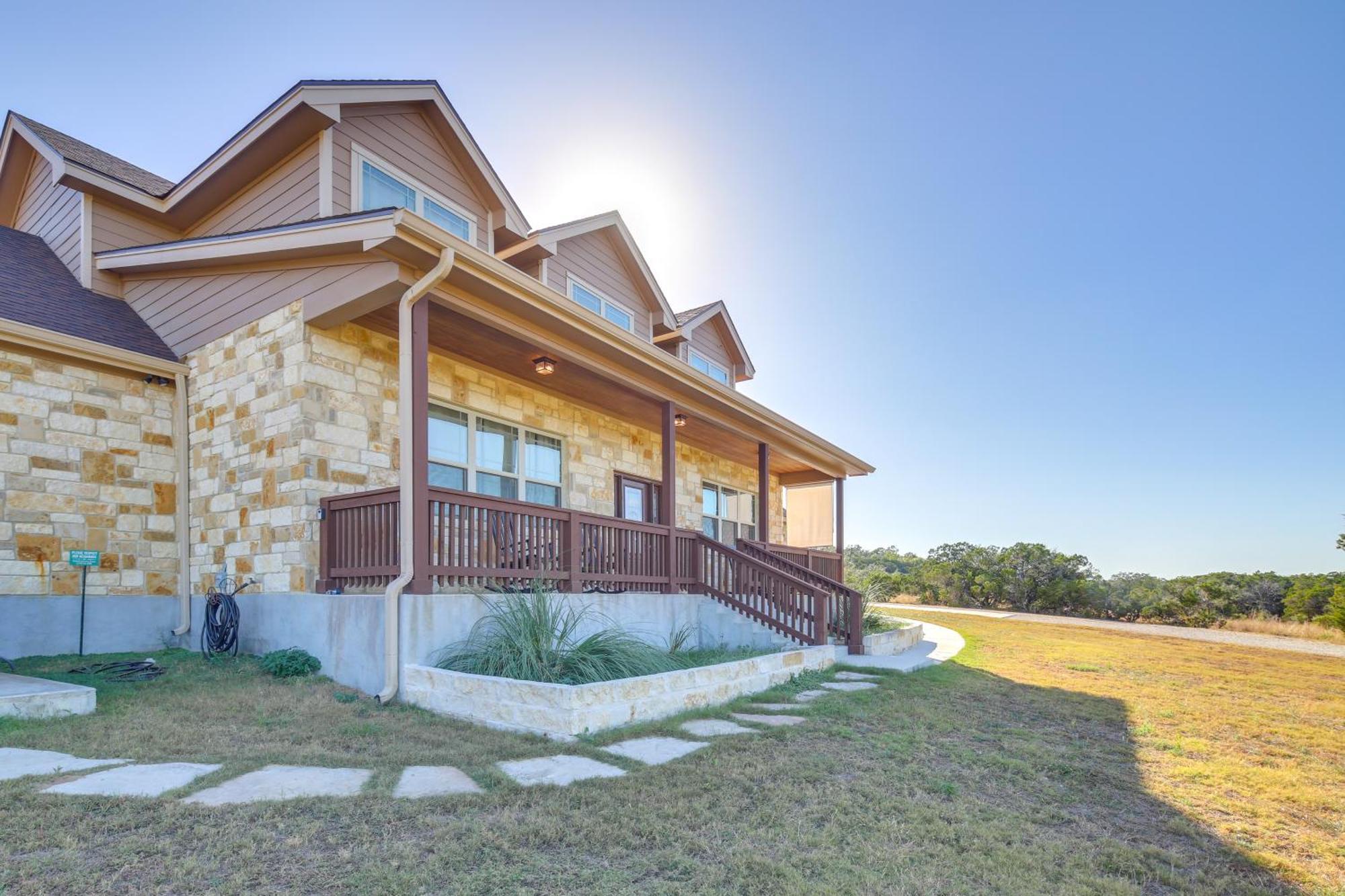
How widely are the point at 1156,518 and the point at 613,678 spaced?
75.0 feet

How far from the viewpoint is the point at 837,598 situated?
9.54 metres

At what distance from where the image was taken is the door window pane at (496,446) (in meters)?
8.50

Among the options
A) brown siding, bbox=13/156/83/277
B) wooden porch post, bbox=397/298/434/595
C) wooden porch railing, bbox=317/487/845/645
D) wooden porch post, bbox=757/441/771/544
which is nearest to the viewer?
wooden porch post, bbox=397/298/434/595

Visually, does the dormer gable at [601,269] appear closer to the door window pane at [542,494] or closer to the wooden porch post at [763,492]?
the door window pane at [542,494]

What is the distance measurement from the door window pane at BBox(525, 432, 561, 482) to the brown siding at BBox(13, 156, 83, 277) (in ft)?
18.7

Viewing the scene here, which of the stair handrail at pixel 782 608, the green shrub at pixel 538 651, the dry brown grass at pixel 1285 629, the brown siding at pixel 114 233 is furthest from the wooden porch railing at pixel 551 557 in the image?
the dry brown grass at pixel 1285 629

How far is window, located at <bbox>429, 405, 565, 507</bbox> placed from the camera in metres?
7.98

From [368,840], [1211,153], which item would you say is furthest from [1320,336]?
[368,840]

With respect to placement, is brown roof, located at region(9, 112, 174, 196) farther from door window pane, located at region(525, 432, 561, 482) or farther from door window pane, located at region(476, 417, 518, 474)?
door window pane, located at region(525, 432, 561, 482)

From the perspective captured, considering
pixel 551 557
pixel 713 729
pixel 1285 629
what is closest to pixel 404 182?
pixel 551 557

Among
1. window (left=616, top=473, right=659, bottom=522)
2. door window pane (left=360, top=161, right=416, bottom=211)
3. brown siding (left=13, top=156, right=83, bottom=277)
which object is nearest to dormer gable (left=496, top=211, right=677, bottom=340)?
door window pane (left=360, top=161, right=416, bottom=211)

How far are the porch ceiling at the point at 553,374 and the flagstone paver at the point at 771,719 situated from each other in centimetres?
393

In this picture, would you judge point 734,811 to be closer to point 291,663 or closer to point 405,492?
point 405,492

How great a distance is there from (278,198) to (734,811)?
796cm
